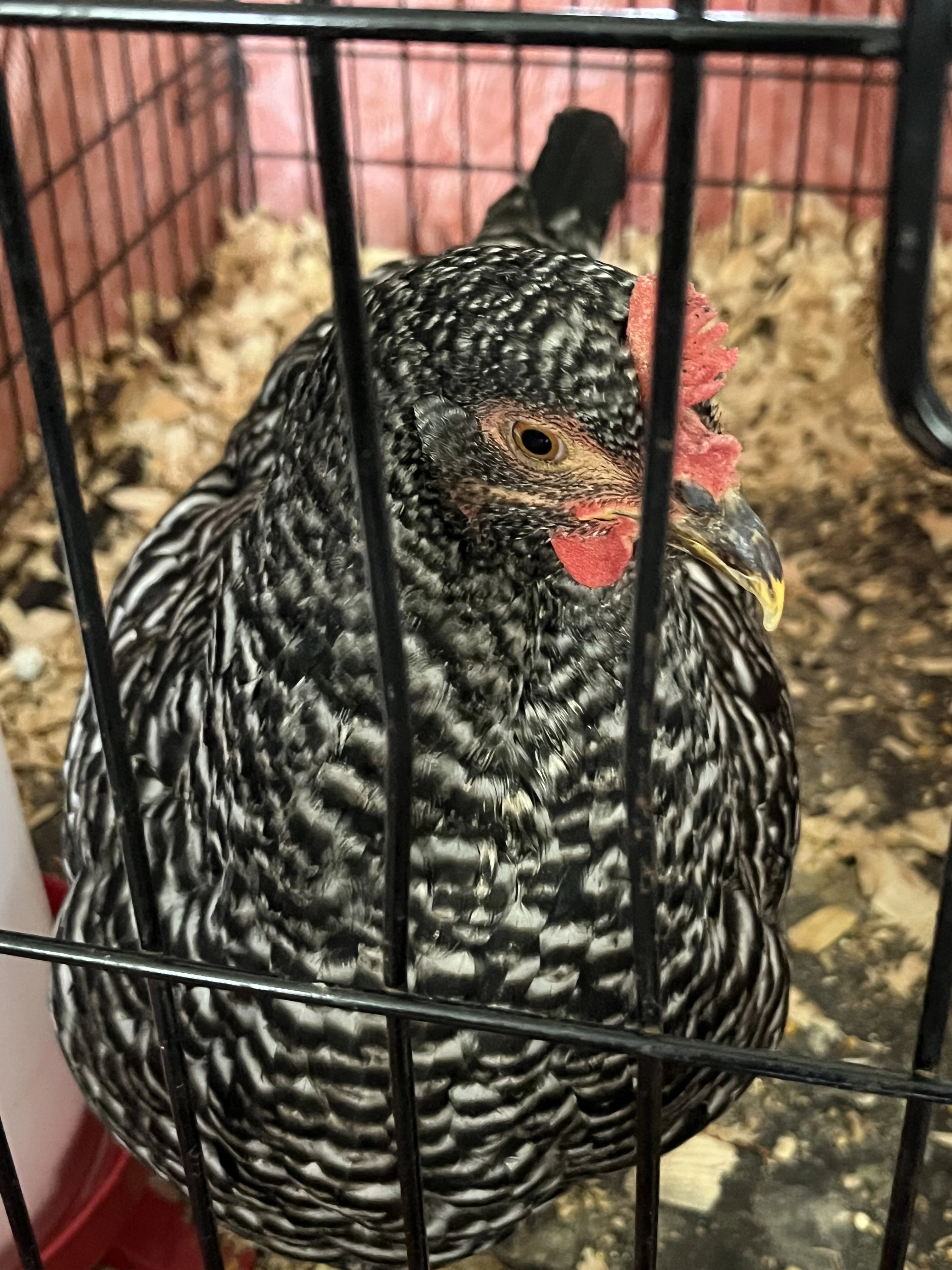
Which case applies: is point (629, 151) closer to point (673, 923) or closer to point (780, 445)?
point (780, 445)

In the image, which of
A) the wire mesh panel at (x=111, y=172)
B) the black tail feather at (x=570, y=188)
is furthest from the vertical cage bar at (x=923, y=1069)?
the wire mesh panel at (x=111, y=172)

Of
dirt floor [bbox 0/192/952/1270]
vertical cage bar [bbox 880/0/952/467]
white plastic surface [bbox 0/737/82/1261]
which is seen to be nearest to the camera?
vertical cage bar [bbox 880/0/952/467]

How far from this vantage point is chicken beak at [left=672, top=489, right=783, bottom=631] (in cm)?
85

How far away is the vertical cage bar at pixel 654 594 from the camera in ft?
1.57

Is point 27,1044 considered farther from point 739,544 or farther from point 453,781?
point 739,544

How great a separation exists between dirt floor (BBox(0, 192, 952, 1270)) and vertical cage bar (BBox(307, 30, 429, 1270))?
773 mm

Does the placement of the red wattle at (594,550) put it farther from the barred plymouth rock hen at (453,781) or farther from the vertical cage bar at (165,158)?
the vertical cage bar at (165,158)

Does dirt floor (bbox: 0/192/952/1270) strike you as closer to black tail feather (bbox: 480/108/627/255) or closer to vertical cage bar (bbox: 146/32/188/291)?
vertical cage bar (bbox: 146/32/188/291)

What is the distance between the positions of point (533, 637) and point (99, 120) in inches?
70.1

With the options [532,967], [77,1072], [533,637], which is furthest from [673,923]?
[77,1072]

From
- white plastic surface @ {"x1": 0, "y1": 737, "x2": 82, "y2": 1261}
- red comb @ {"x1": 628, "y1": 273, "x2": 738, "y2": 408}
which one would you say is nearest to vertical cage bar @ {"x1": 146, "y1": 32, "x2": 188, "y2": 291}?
white plastic surface @ {"x1": 0, "y1": 737, "x2": 82, "y2": 1261}

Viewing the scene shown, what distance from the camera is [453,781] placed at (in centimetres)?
92

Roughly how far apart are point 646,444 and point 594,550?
363mm

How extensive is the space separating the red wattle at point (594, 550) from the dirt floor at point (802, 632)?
0.85m
